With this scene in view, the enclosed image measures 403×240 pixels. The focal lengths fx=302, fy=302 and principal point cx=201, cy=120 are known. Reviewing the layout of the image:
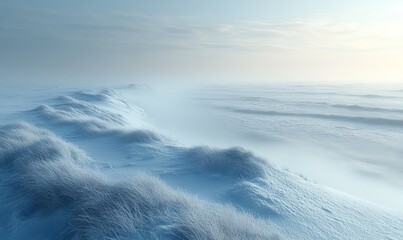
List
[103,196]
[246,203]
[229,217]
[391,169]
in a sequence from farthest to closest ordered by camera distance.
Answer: [391,169] < [246,203] < [103,196] < [229,217]

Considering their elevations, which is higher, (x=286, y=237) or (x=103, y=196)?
(x=103, y=196)

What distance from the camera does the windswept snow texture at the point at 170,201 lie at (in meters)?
4.60

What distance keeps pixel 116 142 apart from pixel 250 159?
6363 mm

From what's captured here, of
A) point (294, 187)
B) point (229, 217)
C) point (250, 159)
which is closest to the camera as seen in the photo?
point (229, 217)

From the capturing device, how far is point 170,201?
533 centimetres

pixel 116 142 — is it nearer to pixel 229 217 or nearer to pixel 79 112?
pixel 229 217

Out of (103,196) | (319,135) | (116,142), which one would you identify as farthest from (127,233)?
(319,135)

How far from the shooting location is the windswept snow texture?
460 cm

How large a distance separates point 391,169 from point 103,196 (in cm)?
1872

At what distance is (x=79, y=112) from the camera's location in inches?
910

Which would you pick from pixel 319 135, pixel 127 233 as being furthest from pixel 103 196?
pixel 319 135

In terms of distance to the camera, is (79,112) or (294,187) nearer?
(294,187)

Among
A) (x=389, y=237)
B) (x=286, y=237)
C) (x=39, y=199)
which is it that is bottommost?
(x=389, y=237)

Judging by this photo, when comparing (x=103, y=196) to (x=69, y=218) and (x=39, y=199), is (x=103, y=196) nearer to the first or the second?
(x=69, y=218)
